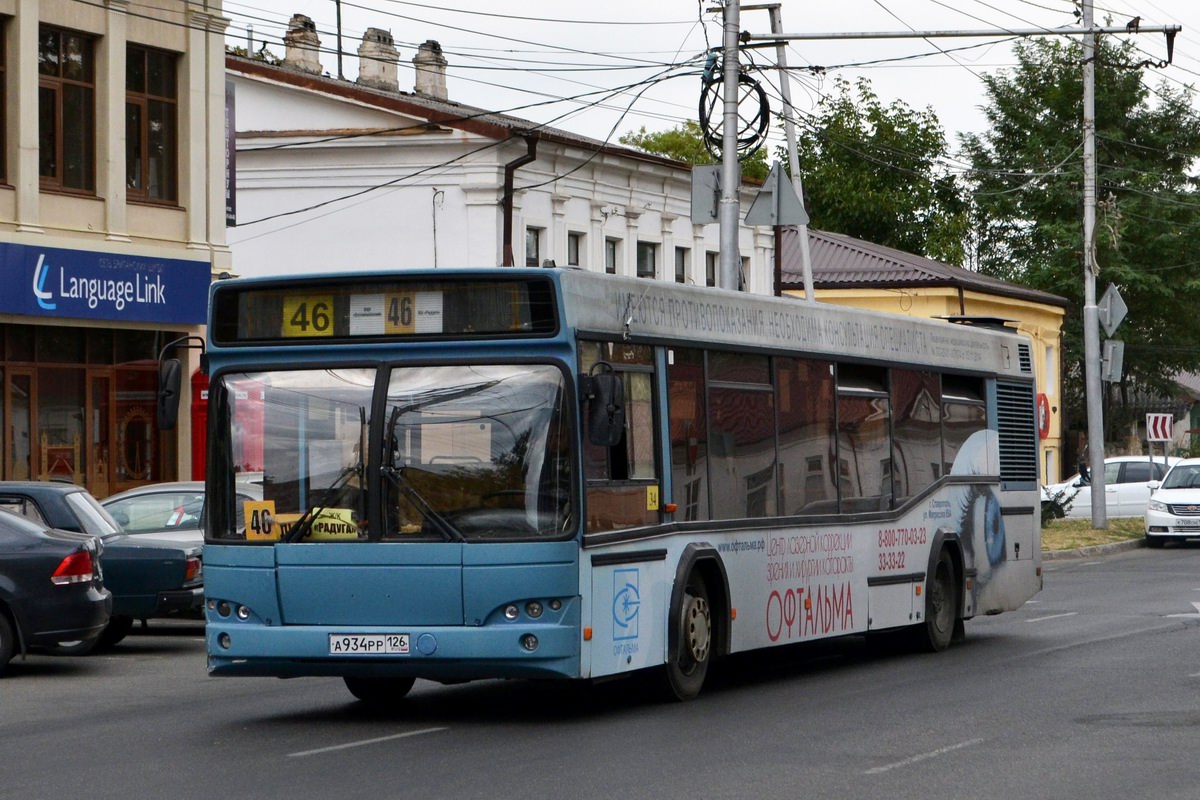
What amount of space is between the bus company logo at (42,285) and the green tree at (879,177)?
144ft

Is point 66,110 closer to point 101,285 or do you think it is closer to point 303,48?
point 101,285

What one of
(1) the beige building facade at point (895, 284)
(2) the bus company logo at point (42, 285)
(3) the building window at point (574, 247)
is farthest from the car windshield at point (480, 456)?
(1) the beige building facade at point (895, 284)

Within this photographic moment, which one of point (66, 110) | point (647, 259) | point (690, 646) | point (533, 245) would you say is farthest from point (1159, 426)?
point (690, 646)

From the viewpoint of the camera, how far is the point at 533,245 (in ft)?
138

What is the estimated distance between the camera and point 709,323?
13.4m

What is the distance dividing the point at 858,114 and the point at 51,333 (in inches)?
1787

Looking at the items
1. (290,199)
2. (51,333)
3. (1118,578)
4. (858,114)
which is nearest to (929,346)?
(1118,578)

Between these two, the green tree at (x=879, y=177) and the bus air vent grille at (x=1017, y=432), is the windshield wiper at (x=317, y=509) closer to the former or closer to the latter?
the bus air vent grille at (x=1017, y=432)

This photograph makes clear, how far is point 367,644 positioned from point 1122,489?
36588 millimetres

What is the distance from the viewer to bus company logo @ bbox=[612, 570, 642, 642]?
11.9 m

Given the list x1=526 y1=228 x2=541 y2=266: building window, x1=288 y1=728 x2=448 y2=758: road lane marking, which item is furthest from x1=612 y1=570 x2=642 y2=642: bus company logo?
x1=526 y1=228 x2=541 y2=266: building window

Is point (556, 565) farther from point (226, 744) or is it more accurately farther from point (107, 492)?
point (107, 492)

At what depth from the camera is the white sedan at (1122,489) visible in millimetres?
45156

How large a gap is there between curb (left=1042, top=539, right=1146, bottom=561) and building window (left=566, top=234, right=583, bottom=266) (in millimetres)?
12826
